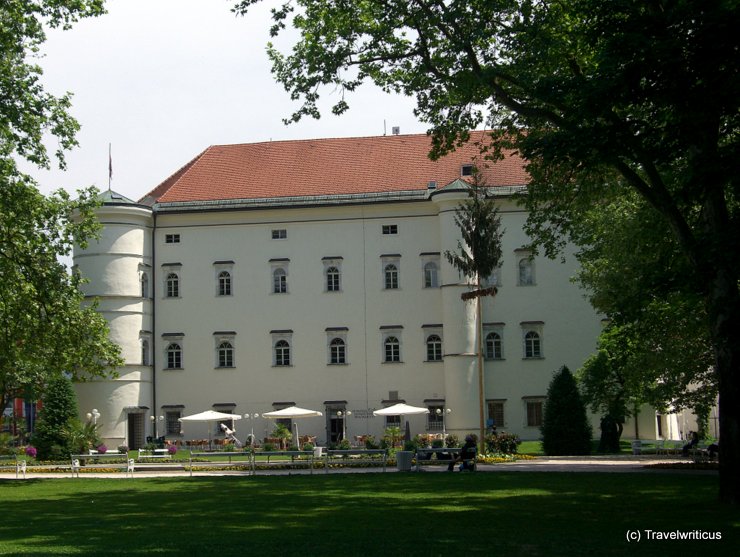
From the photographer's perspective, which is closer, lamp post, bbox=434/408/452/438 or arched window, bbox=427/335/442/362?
lamp post, bbox=434/408/452/438

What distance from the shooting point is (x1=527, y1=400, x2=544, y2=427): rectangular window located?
1949 inches

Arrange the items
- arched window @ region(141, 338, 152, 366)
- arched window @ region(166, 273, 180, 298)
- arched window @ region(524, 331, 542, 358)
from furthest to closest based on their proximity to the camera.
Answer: arched window @ region(166, 273, 180, 298)
arched window @ region(141, 338, 152, 366)
arched window @ region(524, 331, 542, 358)

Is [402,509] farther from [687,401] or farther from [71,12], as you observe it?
[687,401]

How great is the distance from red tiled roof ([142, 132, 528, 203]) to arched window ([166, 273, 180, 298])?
3855 millimetres

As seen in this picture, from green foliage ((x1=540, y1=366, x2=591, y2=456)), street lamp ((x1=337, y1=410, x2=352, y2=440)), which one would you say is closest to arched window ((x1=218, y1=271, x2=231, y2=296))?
street lamp ((x1=337, y1=410, x2=352, y2=440))

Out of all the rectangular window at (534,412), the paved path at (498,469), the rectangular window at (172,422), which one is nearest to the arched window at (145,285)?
the rectangular window at (172,422)

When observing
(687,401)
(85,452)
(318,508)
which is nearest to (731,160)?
(318,508)

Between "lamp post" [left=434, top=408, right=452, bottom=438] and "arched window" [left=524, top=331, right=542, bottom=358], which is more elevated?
"arched window" [left=524, top=331, right=542, bottom=358]

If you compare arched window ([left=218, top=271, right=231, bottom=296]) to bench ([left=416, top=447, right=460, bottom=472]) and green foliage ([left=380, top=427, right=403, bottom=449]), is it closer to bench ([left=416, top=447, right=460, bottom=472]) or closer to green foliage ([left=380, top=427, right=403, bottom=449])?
green foliage ([left=380, top=427, right=403, bottom=449])

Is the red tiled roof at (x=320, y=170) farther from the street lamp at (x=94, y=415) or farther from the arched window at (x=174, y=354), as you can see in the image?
the street lamp at (x=94, y=415)

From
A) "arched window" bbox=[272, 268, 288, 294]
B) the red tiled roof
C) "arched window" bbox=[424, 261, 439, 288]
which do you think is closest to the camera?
"arched window" bbox=[424, 261, 439, 288]

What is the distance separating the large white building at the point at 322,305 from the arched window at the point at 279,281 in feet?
0.23

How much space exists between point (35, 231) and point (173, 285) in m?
27.1

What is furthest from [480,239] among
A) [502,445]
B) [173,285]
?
[173,285]
